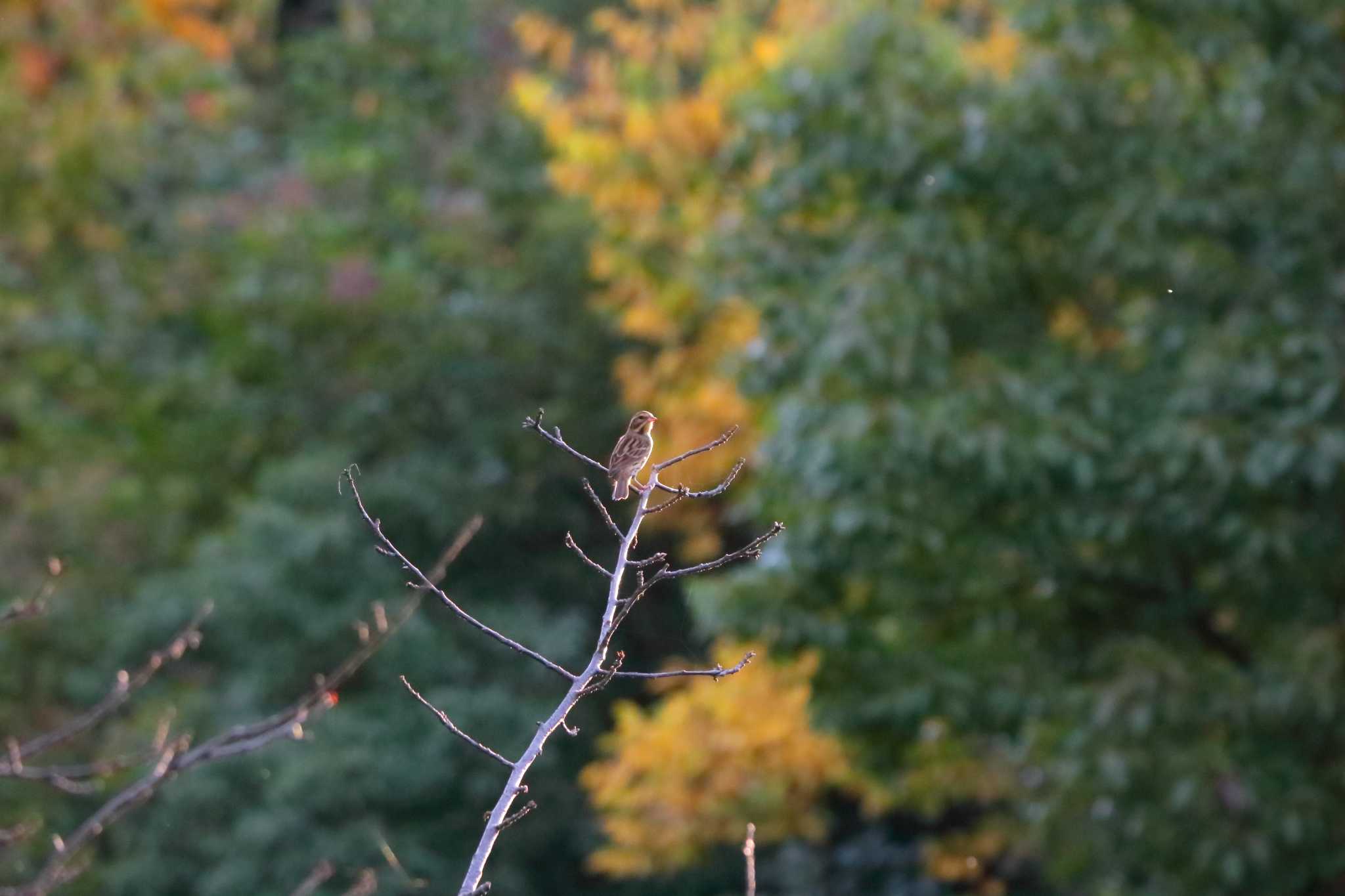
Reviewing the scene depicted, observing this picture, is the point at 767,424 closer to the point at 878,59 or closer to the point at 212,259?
the point at 878,59

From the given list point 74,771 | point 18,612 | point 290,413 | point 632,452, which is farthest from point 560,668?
point 290,413

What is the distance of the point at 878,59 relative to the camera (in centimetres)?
726

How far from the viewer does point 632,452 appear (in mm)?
4031

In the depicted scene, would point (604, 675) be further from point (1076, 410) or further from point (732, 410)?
point (732, 410)

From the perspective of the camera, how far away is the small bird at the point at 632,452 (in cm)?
385

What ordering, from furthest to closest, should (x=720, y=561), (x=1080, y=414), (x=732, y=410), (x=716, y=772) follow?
(x=732, y=410) < (x=716, y=772) < (x=1080, y=414) < (x=720, y=561)

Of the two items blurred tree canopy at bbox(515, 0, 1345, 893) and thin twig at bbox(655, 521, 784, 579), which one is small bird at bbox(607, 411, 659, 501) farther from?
blurred tree canopy at bbox(515, 0, 1345, 893)

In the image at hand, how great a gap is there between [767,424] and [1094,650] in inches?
65.6

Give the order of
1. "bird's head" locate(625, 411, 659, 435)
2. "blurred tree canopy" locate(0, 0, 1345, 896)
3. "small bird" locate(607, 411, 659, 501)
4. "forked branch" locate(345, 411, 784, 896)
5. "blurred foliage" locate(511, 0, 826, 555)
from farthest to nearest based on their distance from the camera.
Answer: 1. "blurred foliage" locate(511, 0, 826, 555)
2. "blurred tree canopy" locate(0, 0, 1345, 896)
3. "bird's head" locate(625, 411, 659, 435)
4. "small bird" locate(607, 411, 659, 501)
5. "forked branch" locate(345, 411, 784, 896)

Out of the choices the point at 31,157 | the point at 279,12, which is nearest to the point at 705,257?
the point at 31,157

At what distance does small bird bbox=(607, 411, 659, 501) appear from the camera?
3.85 metres

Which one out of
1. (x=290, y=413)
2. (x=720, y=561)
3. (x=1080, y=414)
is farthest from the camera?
(x=290, y=413)

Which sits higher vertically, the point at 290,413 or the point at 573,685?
the point at 290,413

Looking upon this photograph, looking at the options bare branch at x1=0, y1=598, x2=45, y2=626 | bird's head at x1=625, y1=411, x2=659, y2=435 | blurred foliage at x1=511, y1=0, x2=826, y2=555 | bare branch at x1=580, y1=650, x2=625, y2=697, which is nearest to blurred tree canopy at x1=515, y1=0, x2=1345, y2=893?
blurred foliage at x1=511, y1=0, x2=826, y2=555
